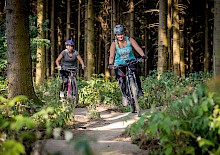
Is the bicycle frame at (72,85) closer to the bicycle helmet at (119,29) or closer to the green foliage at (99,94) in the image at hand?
the green foliage at (99,94)

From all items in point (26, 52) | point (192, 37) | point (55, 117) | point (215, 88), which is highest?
point (192, 37)

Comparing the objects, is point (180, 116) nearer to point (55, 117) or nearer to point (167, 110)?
point (167, 110)

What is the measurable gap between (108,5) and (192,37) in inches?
385

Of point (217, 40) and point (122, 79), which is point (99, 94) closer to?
point (122, 79)

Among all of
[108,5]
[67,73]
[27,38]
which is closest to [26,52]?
[27,38]

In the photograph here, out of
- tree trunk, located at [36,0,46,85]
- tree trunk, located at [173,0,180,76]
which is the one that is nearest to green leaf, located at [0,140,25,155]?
tree trunk, located at [173,0,180,76]

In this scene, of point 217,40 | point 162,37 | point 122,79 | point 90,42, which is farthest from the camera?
point 90,42

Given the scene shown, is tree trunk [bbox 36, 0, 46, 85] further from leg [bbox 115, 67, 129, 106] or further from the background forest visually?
leg [bbox 115, 67, 129, 106]

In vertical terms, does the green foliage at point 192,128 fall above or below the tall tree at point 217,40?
below

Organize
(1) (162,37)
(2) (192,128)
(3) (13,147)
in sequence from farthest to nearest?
(1) (162,37)
(2) (192,128)
(3) (13,147)

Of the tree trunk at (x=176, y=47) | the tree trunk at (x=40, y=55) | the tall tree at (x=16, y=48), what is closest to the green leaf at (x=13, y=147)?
the tall tree at (x=16, y=48)

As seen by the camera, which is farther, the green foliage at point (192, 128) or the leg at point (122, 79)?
the leg at point (122, 79)

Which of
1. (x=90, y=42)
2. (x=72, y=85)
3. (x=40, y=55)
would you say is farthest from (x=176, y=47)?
(x=72, y=85)

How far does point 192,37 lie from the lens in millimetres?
30594
